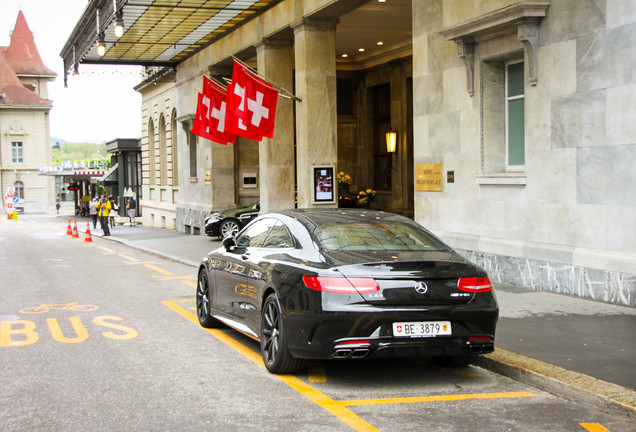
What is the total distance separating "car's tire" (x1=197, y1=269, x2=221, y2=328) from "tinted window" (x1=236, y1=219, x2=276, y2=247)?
3.62ft

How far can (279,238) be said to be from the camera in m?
8.09

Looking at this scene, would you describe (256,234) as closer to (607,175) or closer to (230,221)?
(607,175)

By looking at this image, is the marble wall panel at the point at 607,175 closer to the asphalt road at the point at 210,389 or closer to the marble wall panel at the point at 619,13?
the marble wall panel at the point at 619,13

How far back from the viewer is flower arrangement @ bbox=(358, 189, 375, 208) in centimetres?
2848

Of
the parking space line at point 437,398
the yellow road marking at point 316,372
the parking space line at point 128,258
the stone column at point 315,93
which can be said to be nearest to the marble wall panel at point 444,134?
the stone column at point 315,93

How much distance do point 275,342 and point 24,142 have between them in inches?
4114

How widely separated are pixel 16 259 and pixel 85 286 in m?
8.49

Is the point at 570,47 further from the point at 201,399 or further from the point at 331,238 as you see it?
the point at 201,399

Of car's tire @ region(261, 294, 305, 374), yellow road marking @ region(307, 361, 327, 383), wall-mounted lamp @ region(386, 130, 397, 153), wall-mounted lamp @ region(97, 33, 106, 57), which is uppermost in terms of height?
wall-mounted lamp @ region(97, 33, 106, 57)

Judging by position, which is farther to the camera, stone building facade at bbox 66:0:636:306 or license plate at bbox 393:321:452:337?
stone building facade at bbox 66:0:636:306

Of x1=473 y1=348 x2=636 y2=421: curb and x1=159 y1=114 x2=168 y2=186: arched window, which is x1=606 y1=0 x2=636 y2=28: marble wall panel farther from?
x1=159 y1=114 x2=168 y2=186: arched window

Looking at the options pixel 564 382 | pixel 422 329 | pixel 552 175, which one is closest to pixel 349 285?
pixel 422 329

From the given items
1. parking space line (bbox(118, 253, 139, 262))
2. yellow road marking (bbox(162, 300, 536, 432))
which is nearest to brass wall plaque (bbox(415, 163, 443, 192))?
yellow road marking (bbox(162, 300, 536, 432))

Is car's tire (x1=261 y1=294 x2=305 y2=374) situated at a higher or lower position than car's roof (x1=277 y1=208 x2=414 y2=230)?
lower
